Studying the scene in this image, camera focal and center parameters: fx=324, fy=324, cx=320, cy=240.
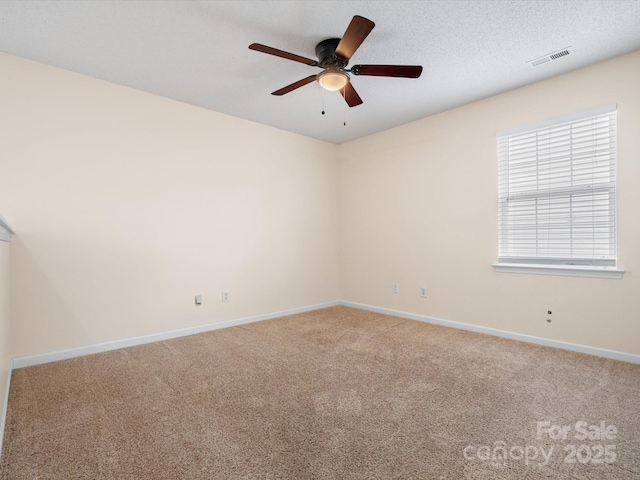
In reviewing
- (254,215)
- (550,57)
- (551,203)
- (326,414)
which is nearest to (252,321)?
(254,215)

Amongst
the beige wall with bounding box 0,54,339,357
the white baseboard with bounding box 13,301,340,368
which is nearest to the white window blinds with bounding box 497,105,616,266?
the beige wall with bounding box 0,54,339,357

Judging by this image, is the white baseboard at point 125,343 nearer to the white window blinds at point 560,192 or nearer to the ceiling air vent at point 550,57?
the white window blinds at point 560,192

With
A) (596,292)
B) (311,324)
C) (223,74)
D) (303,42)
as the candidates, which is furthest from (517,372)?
(223,74)

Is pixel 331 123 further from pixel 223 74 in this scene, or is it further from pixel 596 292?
pixel 596 292

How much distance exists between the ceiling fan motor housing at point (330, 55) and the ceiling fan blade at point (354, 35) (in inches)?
4.4

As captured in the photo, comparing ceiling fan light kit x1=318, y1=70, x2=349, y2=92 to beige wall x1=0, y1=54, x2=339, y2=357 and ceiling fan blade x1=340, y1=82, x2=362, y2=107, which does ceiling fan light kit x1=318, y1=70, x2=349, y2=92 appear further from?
beige wall x1=0, y1=54, x2=339, y2=357

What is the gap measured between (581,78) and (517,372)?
2561 millimetres

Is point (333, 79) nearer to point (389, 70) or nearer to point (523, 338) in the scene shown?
point (389, 70)

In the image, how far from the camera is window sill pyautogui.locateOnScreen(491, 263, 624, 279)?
269cm

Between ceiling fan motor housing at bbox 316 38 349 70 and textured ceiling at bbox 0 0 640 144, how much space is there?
0.19ft

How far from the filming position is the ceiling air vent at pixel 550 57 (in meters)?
2.53

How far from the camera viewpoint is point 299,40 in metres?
2.39

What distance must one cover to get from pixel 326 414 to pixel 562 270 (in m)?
2.52

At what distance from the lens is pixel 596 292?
9.09ft
